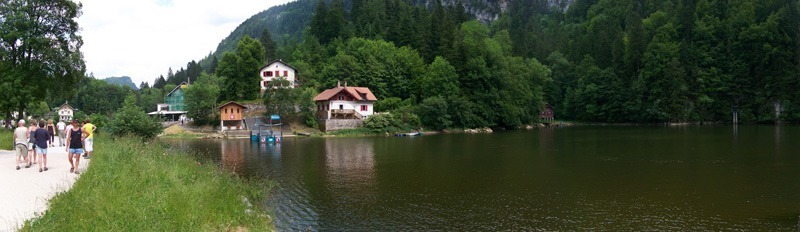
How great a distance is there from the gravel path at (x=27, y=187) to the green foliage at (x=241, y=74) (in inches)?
2085

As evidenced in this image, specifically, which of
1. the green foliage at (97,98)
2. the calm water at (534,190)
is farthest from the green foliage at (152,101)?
the calm water at (534,190)

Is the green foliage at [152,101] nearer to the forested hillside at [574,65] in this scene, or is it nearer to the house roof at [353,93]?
the forested hillside at [574,65]

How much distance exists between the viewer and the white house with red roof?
65.2 metres

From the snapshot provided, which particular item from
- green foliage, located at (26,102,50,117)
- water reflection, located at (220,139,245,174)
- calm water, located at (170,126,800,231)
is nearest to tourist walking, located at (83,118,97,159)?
water reflection, located at (220,139,245,174)

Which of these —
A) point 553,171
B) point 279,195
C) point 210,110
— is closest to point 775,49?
point 553,171

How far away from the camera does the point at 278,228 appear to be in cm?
1509

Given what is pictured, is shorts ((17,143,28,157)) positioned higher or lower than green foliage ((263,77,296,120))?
lower

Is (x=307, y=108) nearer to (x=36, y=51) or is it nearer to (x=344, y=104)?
(x=344, y=104)

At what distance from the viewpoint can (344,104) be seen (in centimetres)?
6581

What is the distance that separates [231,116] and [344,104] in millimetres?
13622

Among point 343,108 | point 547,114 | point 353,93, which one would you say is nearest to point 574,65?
point 547,114

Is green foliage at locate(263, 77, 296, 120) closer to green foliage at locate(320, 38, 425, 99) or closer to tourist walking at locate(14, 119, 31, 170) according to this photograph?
green foliage at locate(320, 38, 425, 99)

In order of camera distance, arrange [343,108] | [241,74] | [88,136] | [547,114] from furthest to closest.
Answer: [547,114]
[241,74]
[343,108]
[88,136]

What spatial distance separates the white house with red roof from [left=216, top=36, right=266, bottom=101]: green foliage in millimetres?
11210
